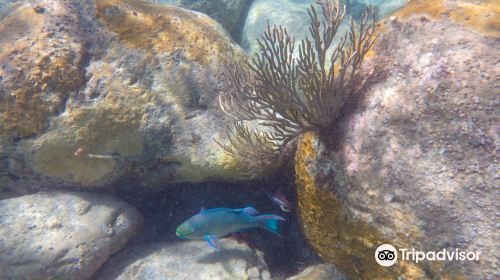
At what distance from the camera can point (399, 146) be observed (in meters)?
2.05

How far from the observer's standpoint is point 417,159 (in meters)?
1.97

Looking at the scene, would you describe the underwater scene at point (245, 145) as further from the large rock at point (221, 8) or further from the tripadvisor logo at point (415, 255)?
the large rock at point (221, 8)

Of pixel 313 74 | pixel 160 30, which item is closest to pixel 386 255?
pixel 313 74

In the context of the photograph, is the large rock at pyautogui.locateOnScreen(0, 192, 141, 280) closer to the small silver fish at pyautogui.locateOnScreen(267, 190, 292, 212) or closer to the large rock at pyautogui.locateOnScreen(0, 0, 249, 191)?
the large rock at pyautogui.locateOnScreen(0, 0, 249, 191)

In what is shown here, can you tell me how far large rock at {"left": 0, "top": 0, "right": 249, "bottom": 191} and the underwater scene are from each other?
0.05 ft

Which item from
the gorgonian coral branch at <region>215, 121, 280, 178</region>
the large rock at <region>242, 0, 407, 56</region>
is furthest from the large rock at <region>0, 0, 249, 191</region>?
the large rock at <region>242, 0, 407, 56</region>

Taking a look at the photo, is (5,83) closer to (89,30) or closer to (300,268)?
(89,30)

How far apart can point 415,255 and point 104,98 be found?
2.93m

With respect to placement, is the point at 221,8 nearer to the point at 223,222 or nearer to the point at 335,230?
the point at 223,222

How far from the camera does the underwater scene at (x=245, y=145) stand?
1908 mm

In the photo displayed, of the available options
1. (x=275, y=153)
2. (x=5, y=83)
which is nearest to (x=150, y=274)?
(x=275, y=153)

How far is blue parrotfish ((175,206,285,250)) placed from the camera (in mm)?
2844

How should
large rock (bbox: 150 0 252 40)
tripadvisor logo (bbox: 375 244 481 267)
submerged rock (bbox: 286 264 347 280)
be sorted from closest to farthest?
tripadvisor logo (bbox: 375 244 481 267)
submerged rock (bbox: 286 264 347 280)
large rock (bbox: 150 0 252 40)

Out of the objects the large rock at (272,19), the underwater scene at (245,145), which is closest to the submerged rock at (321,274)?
→ the underwater scene at (245,145)
